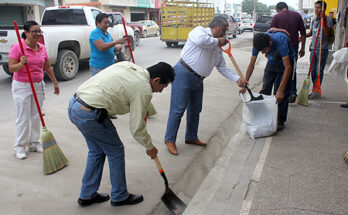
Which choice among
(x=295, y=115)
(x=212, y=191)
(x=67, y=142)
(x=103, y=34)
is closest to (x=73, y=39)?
(x=103, y=34)

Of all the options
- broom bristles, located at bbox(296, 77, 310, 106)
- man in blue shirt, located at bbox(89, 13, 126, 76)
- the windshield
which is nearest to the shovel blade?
man in blue shirt, located at bbox(89, 13, 126, 76)

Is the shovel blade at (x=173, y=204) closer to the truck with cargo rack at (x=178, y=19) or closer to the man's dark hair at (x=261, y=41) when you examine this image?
the man's dark hair at (x=261, y=41)

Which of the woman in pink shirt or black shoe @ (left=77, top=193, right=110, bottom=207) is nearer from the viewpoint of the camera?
black shoe @ (left=77, top=193, right=110, bottom=207)

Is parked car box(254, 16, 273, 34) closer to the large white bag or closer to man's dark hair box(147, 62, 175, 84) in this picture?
the large white bag

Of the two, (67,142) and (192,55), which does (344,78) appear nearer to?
(192,55)

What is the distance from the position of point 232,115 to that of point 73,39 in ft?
16.5

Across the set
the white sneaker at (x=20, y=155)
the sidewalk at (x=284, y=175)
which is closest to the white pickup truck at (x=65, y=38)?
the white sneaker at (x=20, y=155)

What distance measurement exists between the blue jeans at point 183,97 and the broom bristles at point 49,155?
1413 millimetres

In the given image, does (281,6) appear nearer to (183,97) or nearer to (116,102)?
(183,97)

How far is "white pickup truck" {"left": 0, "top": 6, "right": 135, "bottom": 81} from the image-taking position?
24.5 ft

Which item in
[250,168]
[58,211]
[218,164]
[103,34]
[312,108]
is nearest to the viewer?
[58,211]

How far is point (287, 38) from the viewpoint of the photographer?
14.5 ft

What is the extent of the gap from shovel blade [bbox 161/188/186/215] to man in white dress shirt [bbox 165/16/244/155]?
1.18 m

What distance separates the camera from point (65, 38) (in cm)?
817
